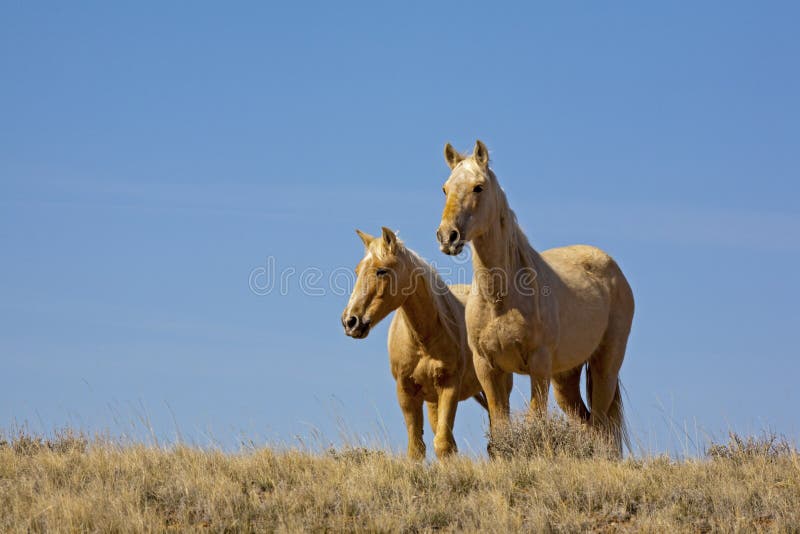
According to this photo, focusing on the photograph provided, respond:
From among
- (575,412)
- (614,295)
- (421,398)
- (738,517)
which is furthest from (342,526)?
(614,295)

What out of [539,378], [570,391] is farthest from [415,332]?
[570,391]

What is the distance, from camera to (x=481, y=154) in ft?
32.3

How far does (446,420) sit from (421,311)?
1.22 metres

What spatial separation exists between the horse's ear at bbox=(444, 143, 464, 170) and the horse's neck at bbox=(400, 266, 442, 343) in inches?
55.0

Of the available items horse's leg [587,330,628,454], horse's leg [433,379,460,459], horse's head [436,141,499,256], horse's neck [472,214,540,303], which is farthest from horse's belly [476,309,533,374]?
horse's leg [587,330,628,454]

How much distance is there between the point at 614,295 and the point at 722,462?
3038mm

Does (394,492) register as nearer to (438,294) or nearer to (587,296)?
(438,294)

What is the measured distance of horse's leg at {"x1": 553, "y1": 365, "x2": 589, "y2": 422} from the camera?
12.1m

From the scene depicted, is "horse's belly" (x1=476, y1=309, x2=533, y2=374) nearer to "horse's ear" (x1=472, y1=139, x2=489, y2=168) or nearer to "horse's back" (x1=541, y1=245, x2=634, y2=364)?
"horse's back" (x1=541, y1=245, x2=634, y2=364)

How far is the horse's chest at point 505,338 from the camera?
9.74 metres

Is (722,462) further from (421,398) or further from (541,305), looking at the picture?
(421,398)

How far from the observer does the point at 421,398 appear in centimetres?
1105

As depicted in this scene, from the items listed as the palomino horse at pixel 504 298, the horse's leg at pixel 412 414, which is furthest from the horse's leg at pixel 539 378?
the horse's leg at pixel 412 414

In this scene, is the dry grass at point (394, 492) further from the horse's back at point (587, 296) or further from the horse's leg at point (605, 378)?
the horse's leg at point (605, 378)
